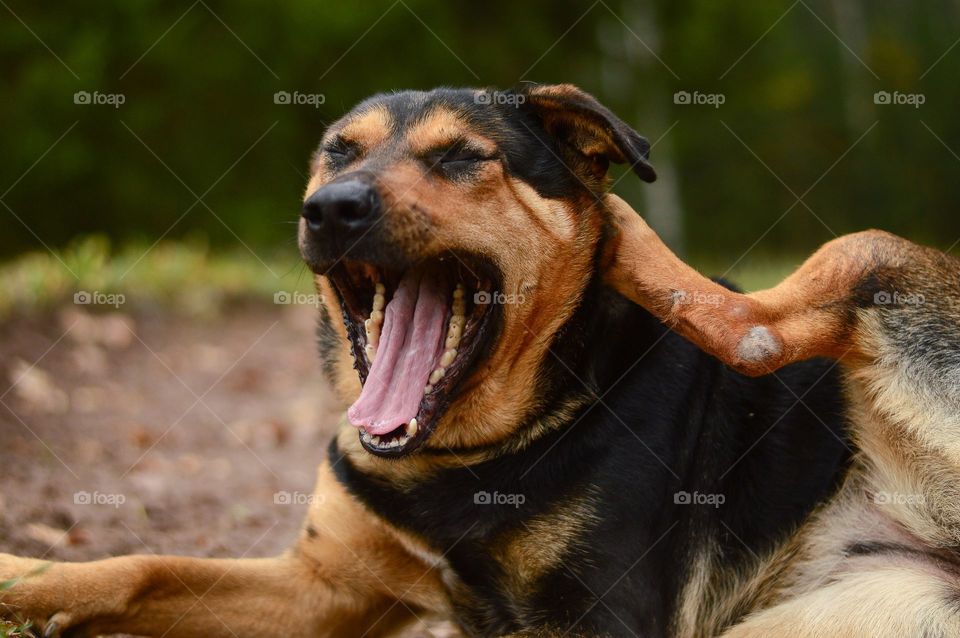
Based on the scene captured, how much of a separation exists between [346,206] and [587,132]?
3.61 feet

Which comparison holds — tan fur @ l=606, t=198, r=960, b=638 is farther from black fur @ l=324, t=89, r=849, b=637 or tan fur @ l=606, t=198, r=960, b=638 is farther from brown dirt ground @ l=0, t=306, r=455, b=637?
brown dirt ground @ l=0, t=306, r=455, b=637

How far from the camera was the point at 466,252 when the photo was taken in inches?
151

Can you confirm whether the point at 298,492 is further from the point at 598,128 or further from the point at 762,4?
the point at 762,4

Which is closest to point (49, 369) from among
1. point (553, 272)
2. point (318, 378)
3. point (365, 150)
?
point (318, 378)

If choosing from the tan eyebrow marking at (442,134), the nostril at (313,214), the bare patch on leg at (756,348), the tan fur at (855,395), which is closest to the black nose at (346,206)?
the nostril at (313,214)

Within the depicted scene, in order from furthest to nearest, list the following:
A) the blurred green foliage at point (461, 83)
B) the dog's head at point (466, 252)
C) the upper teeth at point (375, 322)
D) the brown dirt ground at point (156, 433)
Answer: the blurred green foliage at point (461, 83)
the brown dirt ground at point (156, 433)
the upper teeth at point (375, 322)
the dog's head at point (466, 252)

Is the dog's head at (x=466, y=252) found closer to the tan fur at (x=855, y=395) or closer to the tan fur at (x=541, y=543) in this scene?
the tan fur at (x=855, y=395)

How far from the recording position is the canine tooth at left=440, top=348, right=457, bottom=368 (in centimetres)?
393

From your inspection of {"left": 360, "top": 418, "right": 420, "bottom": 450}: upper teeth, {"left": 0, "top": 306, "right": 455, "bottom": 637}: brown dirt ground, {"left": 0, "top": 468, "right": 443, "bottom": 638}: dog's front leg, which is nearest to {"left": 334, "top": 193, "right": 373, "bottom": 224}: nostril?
{"left": 360, "top": 418, "right": 420, "bottom": 450}: upper teeth

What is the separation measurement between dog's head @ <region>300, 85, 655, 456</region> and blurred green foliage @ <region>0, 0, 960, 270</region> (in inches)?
153

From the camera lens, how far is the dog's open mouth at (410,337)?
380 cm

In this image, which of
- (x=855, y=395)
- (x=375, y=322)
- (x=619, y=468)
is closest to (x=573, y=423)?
(x=619, y=468)

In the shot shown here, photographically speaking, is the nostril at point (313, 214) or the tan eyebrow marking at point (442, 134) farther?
the tan eyebrow marking at point (442, 134)

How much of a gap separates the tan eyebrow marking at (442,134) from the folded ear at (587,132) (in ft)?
1.00
